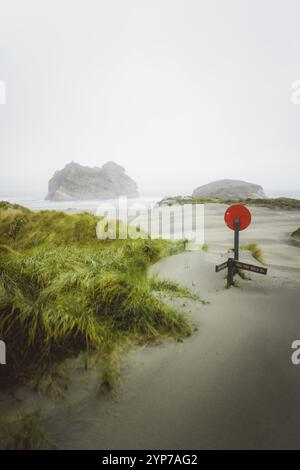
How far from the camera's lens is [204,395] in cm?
164

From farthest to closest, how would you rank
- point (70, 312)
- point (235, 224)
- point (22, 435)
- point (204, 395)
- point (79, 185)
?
1. point (79, 185)
2. point (235, 224)
3. point (70, 312)
4. point (204, 395)
5. point (22, 435)

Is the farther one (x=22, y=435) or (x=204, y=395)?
(x=204, y=395)

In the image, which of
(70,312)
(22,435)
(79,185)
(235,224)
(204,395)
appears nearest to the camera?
(22,435)

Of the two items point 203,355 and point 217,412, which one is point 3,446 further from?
point 203,355

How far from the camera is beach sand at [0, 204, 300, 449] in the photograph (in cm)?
139

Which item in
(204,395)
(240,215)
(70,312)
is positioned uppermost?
(240,215)

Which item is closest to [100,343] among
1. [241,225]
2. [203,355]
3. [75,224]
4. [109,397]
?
[109,397]

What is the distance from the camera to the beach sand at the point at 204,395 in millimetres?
1386

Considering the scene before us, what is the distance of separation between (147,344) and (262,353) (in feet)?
3.36

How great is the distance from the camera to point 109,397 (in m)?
1.58

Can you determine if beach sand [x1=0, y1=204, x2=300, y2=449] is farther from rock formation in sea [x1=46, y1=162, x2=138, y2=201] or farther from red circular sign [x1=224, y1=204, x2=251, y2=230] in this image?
rock formation in sea [x1=46, y1=162, x2=138, y2=201]

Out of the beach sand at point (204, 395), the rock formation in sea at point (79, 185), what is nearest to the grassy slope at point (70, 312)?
the beach sand at point (204, 395)

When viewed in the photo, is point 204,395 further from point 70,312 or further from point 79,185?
point 79,185

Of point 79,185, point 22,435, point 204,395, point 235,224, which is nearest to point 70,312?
point 22,435
